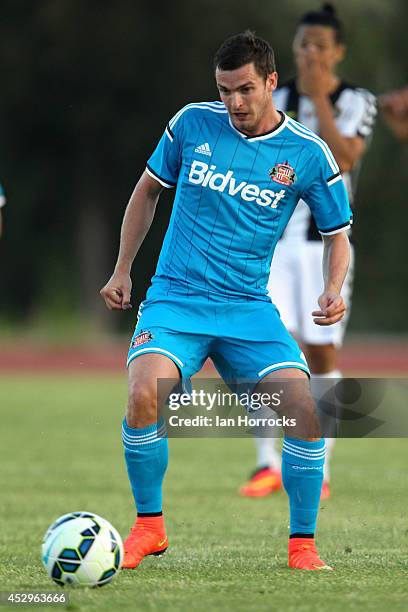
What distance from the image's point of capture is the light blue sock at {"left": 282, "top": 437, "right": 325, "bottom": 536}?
17.7ft

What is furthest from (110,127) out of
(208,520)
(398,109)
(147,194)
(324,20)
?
(147,194)

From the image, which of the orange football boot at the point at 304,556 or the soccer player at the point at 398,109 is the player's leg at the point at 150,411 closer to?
the orange football boot at the point at 304,556

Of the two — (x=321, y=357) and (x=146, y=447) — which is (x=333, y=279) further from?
(x=321, y=357)

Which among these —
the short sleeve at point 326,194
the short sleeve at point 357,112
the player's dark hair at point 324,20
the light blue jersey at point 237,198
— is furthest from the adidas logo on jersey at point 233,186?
the player's dark hair at point 324,20

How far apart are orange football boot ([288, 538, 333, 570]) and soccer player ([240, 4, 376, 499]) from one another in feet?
8.68

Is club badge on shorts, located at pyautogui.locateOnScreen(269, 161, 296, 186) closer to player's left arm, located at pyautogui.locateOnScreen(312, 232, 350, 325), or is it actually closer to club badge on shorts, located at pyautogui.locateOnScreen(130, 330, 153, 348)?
player's left arm, located at pyautogui.locateOnScreen(312, 232, 350, 325)

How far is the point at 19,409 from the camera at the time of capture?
1421 centimetres

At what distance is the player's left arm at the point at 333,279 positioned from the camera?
210 inches

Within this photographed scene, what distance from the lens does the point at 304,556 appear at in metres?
5.29

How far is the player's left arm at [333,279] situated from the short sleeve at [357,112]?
2.68 m

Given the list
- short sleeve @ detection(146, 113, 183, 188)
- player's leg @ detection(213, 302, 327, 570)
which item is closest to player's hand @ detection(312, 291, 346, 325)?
player's leg @ detection(213, 302, 327, 570)

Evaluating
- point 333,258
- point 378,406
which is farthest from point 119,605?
point 378,406

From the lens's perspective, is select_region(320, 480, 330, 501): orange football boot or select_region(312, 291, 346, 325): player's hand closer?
select_region(312, 291, 346, 325): player's hand

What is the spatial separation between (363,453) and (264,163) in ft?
18.7
